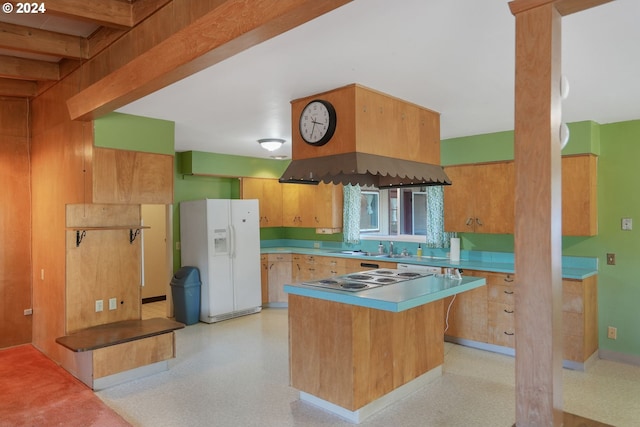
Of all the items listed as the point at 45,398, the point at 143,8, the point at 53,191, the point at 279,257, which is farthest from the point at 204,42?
the point at 279,257

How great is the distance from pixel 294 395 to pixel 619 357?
3.49 m

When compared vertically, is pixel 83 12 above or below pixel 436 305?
above

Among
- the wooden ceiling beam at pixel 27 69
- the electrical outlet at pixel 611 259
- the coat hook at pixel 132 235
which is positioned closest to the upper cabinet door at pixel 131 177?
the coat hook at pixel 132 235

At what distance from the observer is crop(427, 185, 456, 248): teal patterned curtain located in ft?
18.8

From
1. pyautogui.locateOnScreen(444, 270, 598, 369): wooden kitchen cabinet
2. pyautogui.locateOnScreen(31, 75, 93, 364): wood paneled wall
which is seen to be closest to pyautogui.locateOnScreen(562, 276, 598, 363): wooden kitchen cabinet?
pyautogui.locateOnScreen(444, 270, 598, 369): wooden kitchen cabinet

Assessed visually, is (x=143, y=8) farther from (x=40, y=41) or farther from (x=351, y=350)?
(x=351, y=350)

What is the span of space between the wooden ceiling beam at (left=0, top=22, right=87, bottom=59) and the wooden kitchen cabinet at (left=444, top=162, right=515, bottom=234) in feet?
13.8

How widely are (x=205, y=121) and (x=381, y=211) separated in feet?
11.0

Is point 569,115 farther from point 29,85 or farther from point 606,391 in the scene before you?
point 29,85

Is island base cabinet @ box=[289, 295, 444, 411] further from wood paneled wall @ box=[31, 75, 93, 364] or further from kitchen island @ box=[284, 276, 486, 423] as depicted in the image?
wood paneled wall @ box=[31, 75, 93, 364]

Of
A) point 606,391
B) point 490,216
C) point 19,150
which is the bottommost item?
point 606,391

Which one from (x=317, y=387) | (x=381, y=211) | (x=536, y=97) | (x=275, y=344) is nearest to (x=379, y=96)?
(x=536, y=97)

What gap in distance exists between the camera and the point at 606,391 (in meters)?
3.76

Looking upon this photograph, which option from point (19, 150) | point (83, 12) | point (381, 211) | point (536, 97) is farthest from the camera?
point (381, 211)
